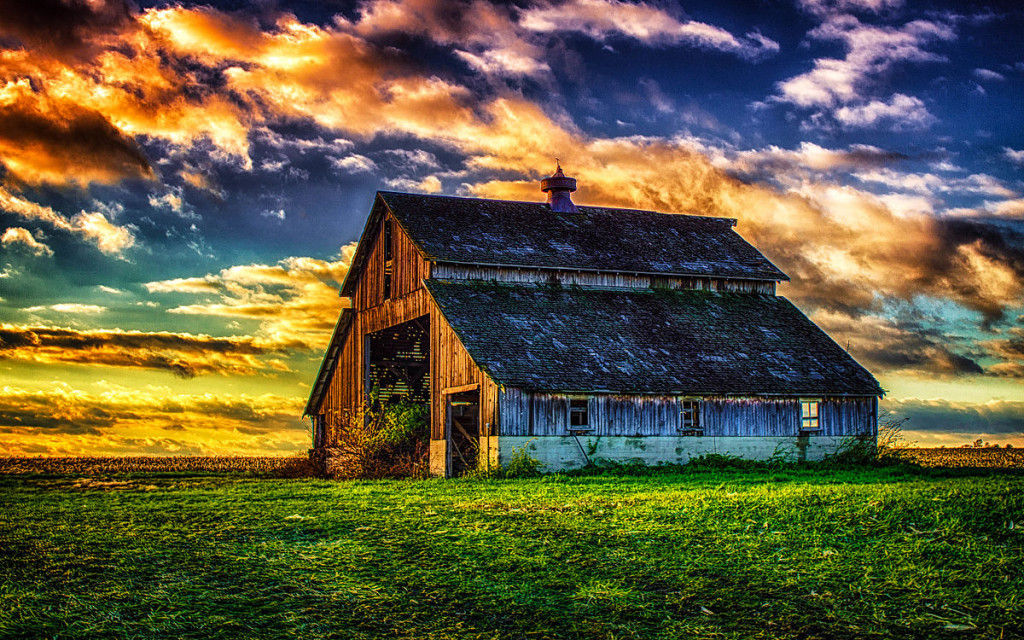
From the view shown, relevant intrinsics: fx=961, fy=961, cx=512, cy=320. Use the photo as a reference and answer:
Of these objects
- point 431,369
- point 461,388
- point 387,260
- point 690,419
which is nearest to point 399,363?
point 387,260

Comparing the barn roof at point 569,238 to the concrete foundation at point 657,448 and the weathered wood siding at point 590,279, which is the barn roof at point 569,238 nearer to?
the weathered wood siding at point 590,279

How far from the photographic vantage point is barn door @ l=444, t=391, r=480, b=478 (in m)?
32.7

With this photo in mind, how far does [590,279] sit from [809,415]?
33.0 ft

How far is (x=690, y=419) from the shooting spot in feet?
110

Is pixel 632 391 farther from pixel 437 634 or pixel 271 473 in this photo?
pixel 437 634

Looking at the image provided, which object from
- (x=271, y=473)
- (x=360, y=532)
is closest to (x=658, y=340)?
(x=271, y=473)

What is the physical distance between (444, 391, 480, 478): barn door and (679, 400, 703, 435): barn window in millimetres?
7108

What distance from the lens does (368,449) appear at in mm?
34812

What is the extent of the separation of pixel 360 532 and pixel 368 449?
59.5 ft

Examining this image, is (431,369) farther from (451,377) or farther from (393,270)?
(393,270)

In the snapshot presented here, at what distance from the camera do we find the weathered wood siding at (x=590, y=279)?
3656 centimetres

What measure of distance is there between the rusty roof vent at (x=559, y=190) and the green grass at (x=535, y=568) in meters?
23.9

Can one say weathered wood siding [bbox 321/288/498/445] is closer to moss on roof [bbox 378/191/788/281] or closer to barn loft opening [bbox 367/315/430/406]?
barn loft opening [bbox 367/315/430/406]

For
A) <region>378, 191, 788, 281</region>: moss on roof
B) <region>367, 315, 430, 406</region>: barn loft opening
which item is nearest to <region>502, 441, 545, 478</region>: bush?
<region>378, 191, 788, 281</region>: moss on roof
